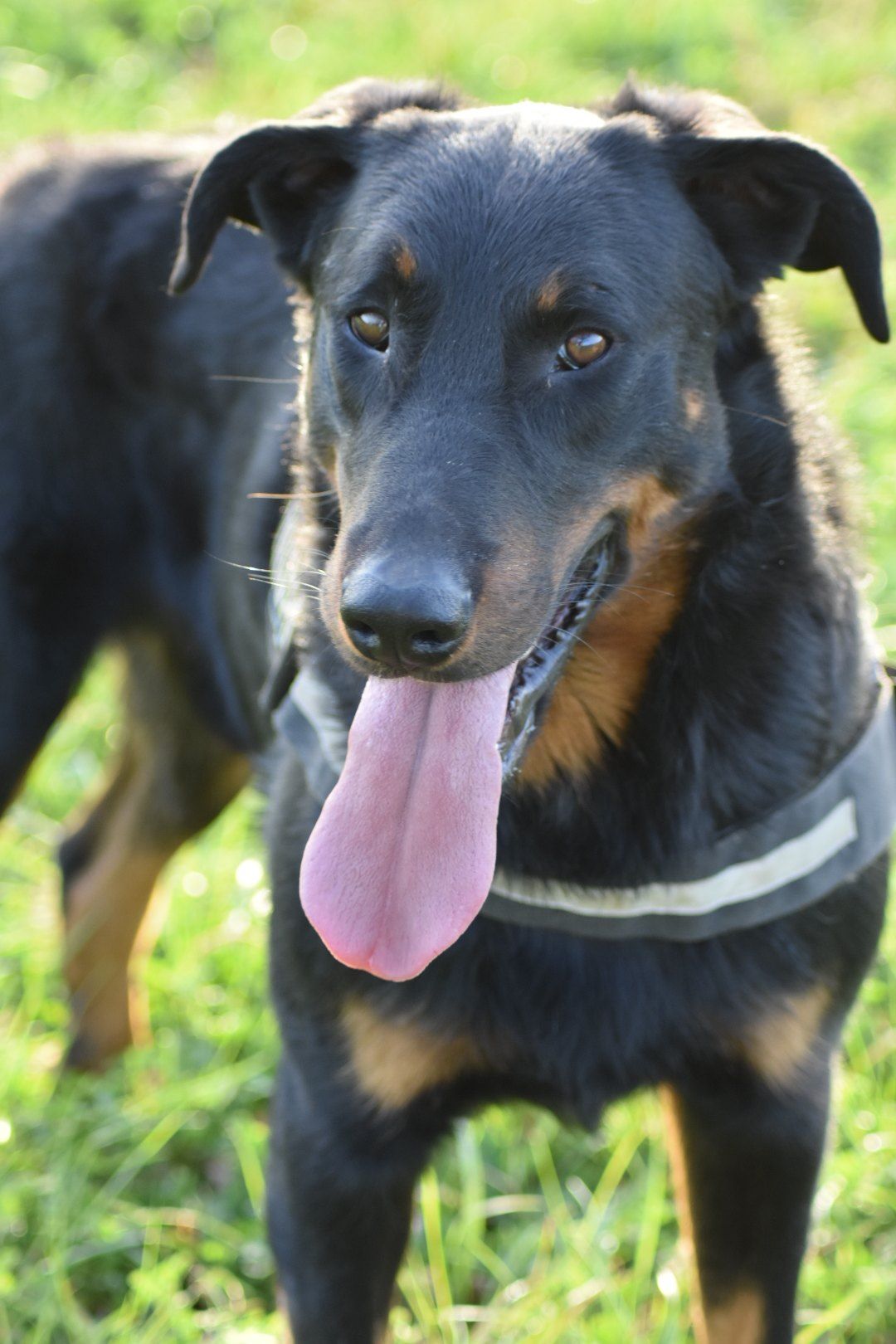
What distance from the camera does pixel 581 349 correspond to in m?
2.36

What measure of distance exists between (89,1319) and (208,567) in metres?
1.71

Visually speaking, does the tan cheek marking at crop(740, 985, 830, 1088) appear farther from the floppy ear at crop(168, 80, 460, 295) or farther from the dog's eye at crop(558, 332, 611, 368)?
the floppy ear at crop(168, 80, 460, 295)

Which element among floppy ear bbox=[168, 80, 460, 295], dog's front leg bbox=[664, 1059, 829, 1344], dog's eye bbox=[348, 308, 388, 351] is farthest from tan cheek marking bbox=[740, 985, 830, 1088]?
floppy ear bbox=[168, 80, 460, 295]

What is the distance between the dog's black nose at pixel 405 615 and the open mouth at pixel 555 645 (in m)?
0.30

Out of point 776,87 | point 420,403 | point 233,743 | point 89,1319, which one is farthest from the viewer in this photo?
point 776,87

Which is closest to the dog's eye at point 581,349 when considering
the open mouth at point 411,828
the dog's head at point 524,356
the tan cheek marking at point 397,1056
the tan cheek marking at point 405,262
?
the dog's head at point 524,356

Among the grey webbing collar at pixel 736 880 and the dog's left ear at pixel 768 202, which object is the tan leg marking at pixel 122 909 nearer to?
the grey webbing collar at pixel 736 880

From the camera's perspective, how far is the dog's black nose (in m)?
2.04

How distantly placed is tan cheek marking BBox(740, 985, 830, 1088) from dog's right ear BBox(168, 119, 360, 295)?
5.13 feet

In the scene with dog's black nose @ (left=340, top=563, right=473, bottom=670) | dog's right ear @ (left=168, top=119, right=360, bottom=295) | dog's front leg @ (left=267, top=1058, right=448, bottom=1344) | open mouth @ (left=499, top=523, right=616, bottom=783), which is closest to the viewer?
dog's black nose @ (left=340, top=563, right=473, bottom=670)

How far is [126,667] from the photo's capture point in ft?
Answer: 13.6

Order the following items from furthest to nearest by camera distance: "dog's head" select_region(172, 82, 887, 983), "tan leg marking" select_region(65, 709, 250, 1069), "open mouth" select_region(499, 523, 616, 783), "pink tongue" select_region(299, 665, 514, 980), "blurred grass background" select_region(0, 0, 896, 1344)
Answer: "tan leg marking" select_region(65, 709, 250, 1069) < "blurred grass background" select_region(0, 0, 896, 1344) < "open mouth" select_region(499, 523, 616, 783) < "pink tongue" select_region(299, 665, 514, 980) < "dog's head" select_region(172, 82, 887, 983)

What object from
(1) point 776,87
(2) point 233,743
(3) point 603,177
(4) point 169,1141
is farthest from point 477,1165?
(1) point 776,87

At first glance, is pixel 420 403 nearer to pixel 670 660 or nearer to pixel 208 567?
pixel 670 660
